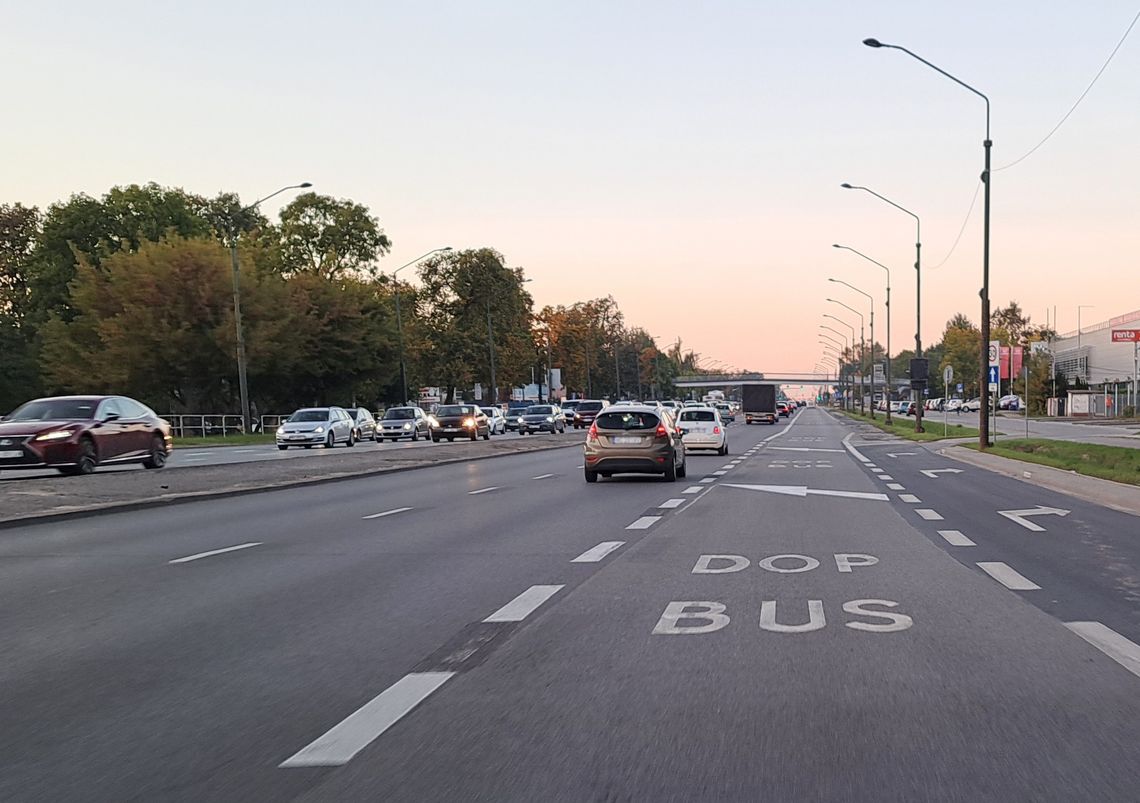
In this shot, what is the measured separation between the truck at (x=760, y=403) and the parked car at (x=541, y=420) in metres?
18.6

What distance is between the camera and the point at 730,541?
39.7 ft

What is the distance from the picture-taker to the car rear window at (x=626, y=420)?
72.8 ft

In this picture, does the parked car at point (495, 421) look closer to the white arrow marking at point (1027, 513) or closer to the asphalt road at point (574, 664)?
the white arrow marking at point (1027, 513)

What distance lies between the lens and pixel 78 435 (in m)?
22.8

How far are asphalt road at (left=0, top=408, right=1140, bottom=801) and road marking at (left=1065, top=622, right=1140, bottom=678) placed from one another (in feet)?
0.09

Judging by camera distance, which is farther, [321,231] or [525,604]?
[321,231]

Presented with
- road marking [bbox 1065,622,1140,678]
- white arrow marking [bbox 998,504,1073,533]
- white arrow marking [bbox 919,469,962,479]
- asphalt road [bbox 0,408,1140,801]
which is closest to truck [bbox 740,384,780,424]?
white arrow marking [bbox 919,469,962,479]

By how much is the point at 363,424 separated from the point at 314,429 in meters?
9.38

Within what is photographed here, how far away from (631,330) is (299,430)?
130509 millimetres

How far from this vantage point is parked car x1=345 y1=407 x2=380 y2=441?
52.2 meters

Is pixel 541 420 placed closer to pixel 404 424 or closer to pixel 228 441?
pixel 404 424

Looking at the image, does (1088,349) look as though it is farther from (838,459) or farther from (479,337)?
(838,459)

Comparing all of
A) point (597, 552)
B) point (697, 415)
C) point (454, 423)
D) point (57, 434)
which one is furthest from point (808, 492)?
point (454, 423)

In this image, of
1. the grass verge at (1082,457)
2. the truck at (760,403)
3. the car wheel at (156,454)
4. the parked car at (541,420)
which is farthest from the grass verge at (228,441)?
the truck at (760,403)
